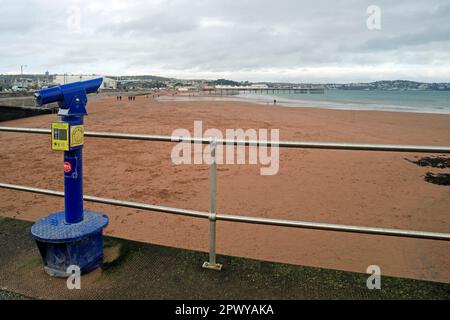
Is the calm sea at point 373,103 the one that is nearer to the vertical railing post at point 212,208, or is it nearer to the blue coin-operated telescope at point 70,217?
the vertical railing post at point 212,208

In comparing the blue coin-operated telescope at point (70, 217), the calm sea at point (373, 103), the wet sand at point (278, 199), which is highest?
the calm sea at point (373, 103)

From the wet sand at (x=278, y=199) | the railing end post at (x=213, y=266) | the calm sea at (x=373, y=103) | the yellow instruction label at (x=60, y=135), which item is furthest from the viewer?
the calm sea at (x=373, y=103)

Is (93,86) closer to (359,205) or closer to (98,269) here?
(98,269)

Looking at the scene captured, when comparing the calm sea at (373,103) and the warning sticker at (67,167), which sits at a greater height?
the calm sea at (373,103)

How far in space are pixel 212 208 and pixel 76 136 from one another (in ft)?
3.51

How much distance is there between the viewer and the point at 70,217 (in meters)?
2.44

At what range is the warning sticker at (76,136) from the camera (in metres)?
2.28

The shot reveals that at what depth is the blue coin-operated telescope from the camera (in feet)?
7.41

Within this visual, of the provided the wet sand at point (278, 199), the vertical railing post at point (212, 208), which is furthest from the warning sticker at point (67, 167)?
the wet sand at point (278, 199)

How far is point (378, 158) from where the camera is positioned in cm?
1219

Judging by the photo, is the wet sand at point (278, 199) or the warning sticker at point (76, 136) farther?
the wet sand at point (278, 199)

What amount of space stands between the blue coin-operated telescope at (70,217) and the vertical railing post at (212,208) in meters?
0.81

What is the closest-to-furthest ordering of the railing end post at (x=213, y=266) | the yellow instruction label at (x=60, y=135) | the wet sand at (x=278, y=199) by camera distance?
1. the yellow instruction label at (x=60, y=135)
2. the railing end post at (x=213, y=266)
3. the wet sand at (x=278, y=199)
